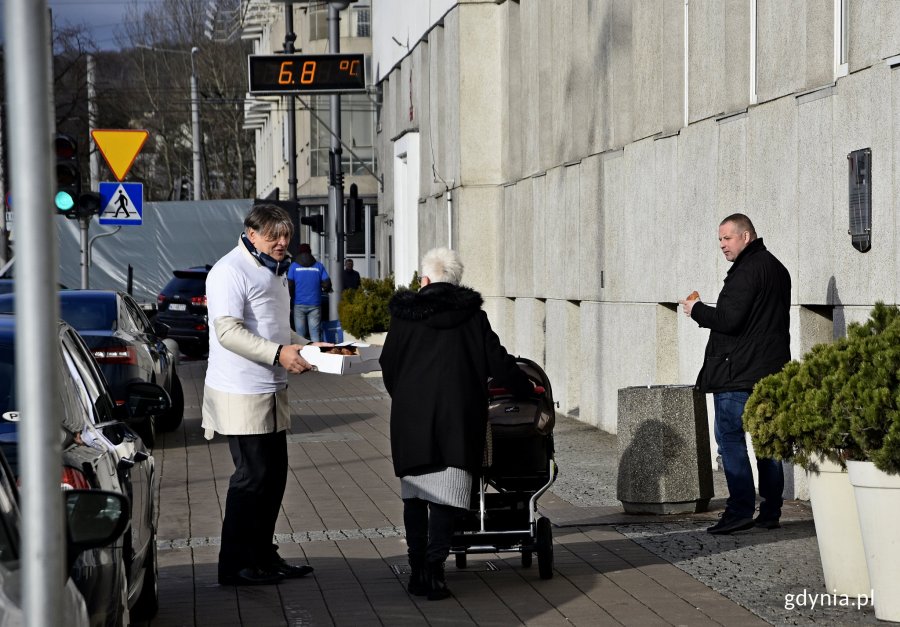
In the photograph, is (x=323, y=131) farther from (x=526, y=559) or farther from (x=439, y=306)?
(x=439, y=306)

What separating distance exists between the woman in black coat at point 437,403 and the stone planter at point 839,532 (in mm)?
1562

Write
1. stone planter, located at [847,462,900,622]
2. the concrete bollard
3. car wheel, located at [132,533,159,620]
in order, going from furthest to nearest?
the concrete bollard < car wheel, located at [132,533,159,620] < stone planter, located at [847,462,900,622]

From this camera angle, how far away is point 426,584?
24.7ft

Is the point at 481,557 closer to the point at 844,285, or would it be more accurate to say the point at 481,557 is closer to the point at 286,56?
the point at 844,285

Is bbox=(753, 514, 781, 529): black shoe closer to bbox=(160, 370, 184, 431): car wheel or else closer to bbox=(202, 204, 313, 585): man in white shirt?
bbox=(202, 204, 313, 585): man in white shirt

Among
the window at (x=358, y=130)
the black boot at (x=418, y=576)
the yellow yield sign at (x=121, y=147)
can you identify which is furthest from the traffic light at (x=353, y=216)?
the window at (x=358, y=130)

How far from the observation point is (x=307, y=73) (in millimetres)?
25719

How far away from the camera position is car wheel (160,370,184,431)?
1594 cm

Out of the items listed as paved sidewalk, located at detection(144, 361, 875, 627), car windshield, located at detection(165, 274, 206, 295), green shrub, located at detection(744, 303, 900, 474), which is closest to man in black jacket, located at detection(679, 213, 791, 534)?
paved sidewalk, located at detection(144, 361, 875, 627)

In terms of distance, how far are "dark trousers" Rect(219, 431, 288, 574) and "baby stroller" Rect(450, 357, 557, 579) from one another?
963 millimetres

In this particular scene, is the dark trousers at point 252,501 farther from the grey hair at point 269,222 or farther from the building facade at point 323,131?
the building facade at point 323,131

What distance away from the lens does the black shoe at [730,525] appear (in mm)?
9172

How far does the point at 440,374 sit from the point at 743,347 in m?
2.42

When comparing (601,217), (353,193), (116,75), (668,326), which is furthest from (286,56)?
(116,75)
